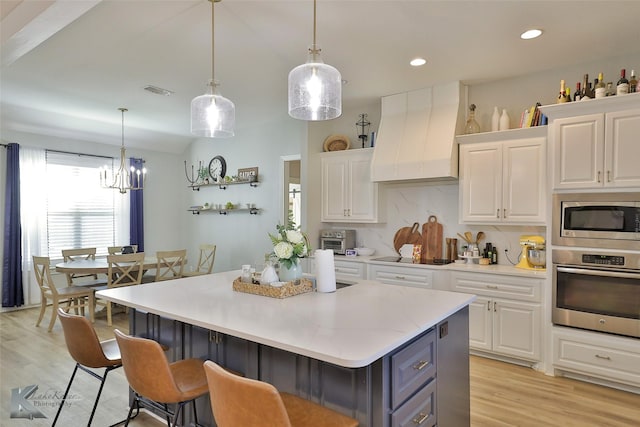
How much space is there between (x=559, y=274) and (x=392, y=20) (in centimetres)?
250

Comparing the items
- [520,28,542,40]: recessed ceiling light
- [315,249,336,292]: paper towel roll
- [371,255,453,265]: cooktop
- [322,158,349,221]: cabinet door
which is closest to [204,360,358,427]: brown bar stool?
[315,249,336,292]: paper towel roll

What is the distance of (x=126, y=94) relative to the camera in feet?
15.2

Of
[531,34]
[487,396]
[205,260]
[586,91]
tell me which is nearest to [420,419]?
[487,396]

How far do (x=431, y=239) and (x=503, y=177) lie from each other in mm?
1072

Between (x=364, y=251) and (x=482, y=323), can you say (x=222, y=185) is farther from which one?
(x=482, y=323)

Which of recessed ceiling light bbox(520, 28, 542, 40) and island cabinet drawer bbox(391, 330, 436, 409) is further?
recessed ceiling light bbox(520, 28, 542, 40)

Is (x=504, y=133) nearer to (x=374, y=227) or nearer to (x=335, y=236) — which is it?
(x=374, y=227)

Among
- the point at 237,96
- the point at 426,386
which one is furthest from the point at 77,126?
the point at 426,386

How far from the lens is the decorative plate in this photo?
5027 millimetres

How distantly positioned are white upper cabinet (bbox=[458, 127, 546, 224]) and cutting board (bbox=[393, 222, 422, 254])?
67 centimetres

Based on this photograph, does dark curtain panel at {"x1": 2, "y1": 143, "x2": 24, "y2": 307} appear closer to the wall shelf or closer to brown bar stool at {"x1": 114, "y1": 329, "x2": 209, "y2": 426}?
the wall shelf

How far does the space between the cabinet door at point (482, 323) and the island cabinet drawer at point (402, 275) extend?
49 centimetres

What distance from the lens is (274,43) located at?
131 inches

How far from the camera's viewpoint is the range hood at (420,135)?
13.0ft
